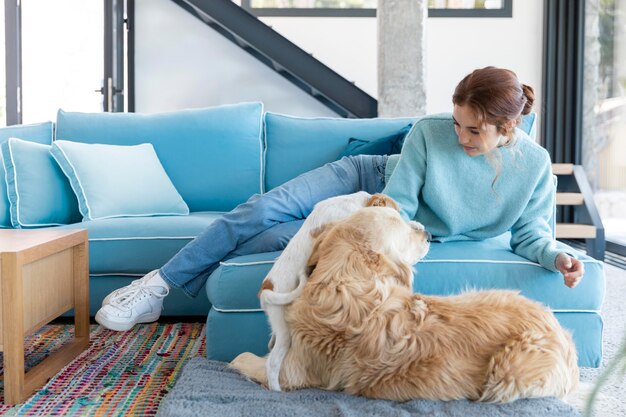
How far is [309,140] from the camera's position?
10.4ft

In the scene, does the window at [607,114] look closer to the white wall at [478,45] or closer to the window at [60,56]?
the white wall at [478,45]

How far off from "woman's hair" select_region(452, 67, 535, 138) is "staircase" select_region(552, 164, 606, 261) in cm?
273

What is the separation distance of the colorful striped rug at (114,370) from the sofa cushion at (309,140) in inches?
36.0

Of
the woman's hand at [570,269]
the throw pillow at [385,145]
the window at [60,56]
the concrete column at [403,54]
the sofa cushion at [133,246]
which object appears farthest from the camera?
the window at [60,56]

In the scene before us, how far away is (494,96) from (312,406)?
41.7 inches

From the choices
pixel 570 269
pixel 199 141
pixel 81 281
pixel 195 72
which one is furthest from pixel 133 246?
pixel 195 72

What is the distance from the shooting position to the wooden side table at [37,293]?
1714 mm

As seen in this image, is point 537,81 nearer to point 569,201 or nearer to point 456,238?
point 569,201

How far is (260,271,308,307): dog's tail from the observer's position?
5.36ft

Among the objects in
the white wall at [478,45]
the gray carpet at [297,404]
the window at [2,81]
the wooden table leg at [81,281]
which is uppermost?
the white wall at [478,45]

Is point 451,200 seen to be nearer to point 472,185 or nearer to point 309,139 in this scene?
point 472,185

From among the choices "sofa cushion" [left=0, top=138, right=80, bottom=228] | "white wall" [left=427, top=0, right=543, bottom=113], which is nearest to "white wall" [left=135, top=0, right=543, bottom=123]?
"white wall" [left=427, top=0, right=543, bottom=113]

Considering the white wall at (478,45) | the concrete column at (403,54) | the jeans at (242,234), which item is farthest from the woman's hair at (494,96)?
the white wall at (478,45)

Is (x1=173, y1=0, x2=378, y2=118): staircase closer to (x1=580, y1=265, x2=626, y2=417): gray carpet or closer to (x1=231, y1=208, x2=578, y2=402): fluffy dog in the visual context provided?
(x1=580, y1=265, x2=626, y2=417): gray carpet
